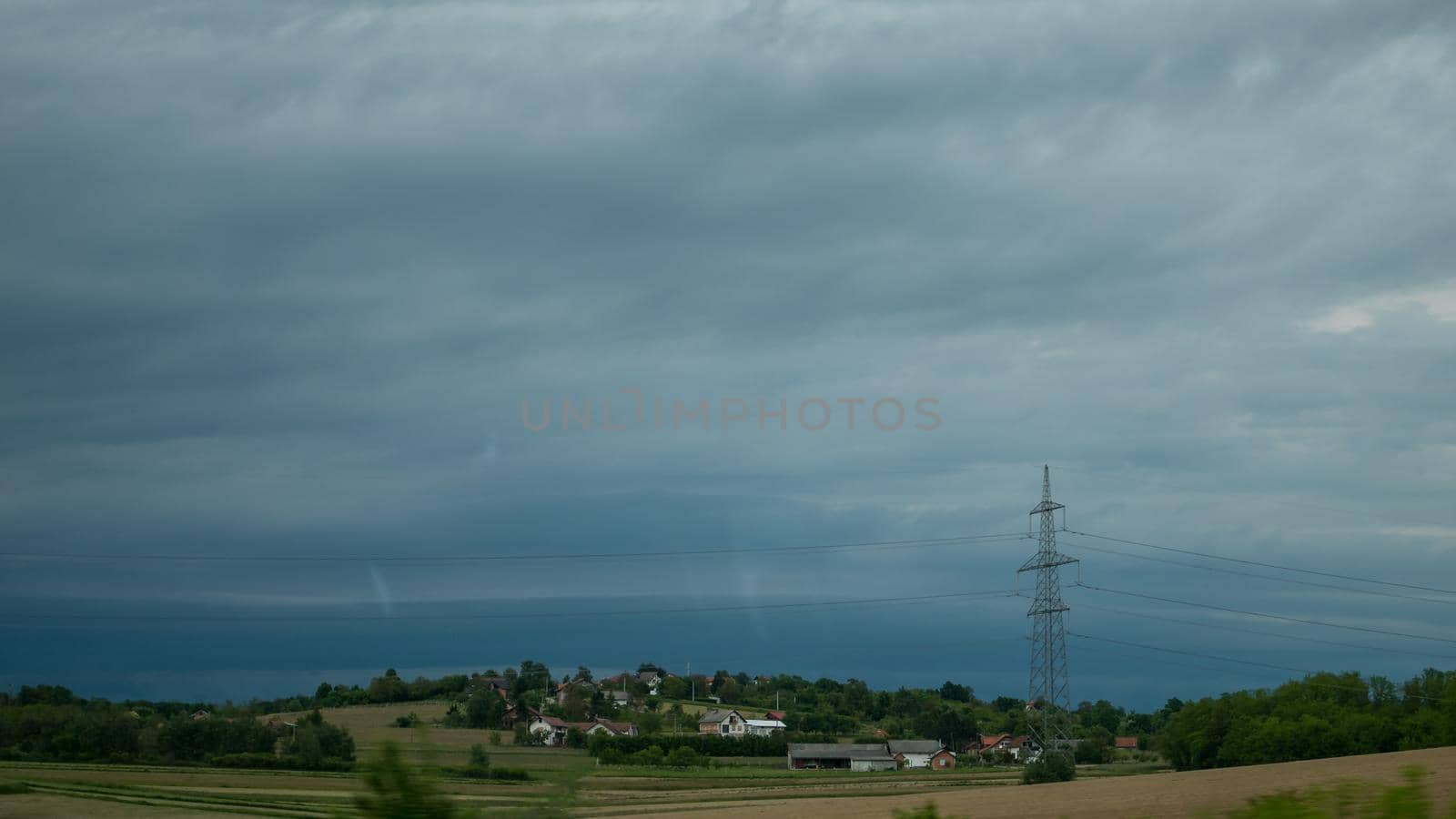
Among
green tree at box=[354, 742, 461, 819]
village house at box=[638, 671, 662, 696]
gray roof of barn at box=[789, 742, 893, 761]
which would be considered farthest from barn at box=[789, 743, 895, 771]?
green tree at box=[354, 742, 461, 819]

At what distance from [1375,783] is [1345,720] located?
7605 centimetres

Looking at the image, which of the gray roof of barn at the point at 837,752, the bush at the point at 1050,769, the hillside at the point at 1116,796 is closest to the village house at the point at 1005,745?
the gray roof of barn at the point at 837,752

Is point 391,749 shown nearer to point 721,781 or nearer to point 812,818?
point 812,818

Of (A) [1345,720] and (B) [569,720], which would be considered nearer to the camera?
(A) [1345,720]

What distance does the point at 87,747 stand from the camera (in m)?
71.4

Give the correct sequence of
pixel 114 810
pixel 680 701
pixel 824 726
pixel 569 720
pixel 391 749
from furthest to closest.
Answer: pixel 680 701 → pixel 824 726 → pixel 569 720 → pixel 114 810 → pixel 391 749

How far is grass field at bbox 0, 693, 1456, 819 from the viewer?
12730 millimetres

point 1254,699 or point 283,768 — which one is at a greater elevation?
point 1254,699

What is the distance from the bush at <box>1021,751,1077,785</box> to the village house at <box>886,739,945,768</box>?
22.8m

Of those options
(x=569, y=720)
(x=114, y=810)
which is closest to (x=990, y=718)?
(x=569, y=720)

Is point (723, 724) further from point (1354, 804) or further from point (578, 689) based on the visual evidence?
point (1354, 804)

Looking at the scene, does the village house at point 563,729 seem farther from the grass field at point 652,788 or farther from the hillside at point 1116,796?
the hillside at point 1116,796

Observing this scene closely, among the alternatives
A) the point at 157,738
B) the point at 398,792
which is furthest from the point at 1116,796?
the point at 157,738

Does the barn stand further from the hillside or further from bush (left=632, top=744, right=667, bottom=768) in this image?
the hillside
